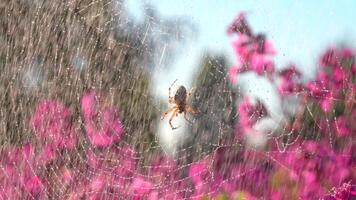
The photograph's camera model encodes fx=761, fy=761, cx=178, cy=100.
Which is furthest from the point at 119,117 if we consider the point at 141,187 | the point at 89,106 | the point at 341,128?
the point at 341,128

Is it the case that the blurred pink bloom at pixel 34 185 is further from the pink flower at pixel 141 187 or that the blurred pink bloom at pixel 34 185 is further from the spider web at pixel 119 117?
the pink flower at pixel 141 187

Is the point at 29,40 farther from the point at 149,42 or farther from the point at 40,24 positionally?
the point at 149,42

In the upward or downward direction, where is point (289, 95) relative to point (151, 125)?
upward

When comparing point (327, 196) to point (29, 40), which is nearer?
point (327, 196)

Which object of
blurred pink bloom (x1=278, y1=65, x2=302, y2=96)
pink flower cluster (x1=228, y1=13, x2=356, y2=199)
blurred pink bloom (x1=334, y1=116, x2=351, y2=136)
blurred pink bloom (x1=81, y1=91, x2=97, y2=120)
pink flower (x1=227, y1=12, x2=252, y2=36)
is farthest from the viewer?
blurred pink bloom (x1=81, y1=91, x2=97, y2=120)

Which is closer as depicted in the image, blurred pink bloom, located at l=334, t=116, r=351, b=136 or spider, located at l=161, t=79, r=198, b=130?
blurred pink bloom, located at l=334, t=116, r=351, b=136

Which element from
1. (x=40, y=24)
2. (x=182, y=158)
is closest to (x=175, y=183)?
(x=182, y=158)

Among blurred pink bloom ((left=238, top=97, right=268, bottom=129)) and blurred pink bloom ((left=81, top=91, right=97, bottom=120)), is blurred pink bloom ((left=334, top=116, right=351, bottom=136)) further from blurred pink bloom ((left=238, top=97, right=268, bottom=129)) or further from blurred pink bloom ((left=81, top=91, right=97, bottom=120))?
blurred pink bloom ((left=81, top=91, right=97, bottom=120))

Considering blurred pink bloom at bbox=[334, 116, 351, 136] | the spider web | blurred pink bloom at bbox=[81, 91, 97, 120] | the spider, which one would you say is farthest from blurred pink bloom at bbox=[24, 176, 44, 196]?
blurred pink bloom at bbox=[334, 116, 351, 136]

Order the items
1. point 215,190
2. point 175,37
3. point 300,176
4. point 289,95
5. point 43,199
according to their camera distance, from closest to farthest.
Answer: point 300,176 → point 215,190 → point 289,95 → point 43,199 → point 175,37

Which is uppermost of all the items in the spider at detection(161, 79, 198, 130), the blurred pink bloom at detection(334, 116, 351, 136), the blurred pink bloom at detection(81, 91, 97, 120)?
the blurred pink bloom at detection(334, 116, 351, 136)
